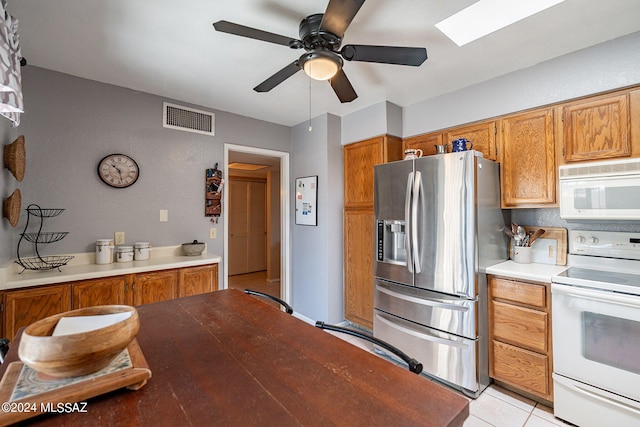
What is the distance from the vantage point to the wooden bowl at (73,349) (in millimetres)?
650

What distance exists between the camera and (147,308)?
53.4 inches

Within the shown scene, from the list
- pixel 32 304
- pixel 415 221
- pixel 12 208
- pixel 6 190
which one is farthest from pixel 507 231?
pixel 6 190

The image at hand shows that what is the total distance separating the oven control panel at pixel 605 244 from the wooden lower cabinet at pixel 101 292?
3.02 m

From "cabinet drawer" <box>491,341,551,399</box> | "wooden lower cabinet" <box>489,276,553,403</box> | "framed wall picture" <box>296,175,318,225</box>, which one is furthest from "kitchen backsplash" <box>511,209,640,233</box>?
"framed wall picture" <box>296,175,318,225</box>

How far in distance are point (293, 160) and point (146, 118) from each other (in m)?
1.68

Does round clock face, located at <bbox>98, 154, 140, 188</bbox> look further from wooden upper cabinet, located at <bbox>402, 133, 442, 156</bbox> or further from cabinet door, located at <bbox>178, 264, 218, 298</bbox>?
wooden upper cabinet, located at <bbox>402, 133, 442, 156</bbox>

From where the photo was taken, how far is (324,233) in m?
3.26

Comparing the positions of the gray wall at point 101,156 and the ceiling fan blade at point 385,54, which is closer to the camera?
the ceiling fan blade at point 385,54

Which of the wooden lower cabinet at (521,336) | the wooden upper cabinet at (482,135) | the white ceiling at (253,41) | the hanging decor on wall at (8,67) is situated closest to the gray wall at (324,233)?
the white ceiling at (253,41)

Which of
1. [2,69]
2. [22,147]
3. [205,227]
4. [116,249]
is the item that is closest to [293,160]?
[205,227]

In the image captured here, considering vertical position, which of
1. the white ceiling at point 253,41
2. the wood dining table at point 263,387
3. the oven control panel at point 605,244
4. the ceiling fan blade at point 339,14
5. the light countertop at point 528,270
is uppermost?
the white ceiling at point 253,41

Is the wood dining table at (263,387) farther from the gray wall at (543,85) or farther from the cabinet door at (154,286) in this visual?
the gray wall at (543,85)

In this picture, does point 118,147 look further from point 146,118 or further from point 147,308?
point 147,308

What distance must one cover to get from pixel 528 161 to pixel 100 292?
344 cm
